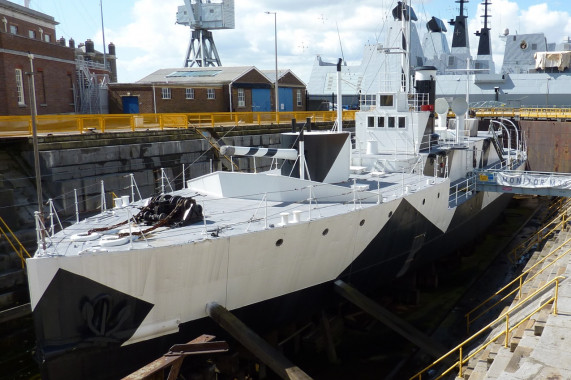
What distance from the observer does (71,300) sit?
31.3ft

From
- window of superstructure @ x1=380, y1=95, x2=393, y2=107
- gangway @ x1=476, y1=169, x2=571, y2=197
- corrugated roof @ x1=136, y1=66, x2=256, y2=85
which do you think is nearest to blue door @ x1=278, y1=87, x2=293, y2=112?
corrugated roof @ x1=136, y1=66, x2=256, y2=85

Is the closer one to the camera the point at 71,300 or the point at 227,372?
the point at 71,300

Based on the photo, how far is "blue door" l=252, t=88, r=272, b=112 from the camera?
1427 inches

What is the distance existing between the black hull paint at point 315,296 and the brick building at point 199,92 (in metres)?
18.7

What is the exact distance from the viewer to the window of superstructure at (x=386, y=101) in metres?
19.9

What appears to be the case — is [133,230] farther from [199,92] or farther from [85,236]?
[199,92]

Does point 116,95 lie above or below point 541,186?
above

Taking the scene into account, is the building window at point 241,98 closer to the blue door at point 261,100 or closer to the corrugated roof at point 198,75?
the blue door at point 261,100

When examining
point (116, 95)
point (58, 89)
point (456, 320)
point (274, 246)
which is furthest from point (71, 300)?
point (116, 95)

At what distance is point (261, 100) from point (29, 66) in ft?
56.4

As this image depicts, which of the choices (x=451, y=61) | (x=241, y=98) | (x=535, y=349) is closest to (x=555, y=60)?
(x=451, y=61)

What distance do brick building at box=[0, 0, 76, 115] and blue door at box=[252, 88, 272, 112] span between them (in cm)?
1262

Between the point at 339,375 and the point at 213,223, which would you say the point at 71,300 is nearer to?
the point at 213,223

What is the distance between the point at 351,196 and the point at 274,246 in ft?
11.9
